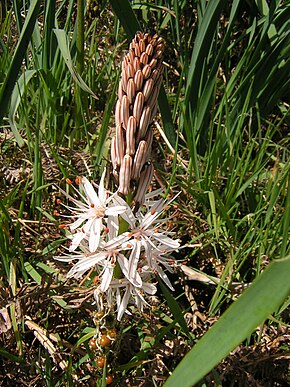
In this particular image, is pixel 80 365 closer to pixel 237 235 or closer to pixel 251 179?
pixel 237 235

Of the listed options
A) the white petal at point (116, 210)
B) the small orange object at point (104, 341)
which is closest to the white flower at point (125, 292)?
the small orange object at point (104, 341)

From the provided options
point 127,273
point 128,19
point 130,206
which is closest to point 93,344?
point 127,273

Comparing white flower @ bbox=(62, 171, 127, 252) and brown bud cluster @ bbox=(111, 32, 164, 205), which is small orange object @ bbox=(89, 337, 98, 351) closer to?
white flower @ bbox=(62, 171, 127, 252)

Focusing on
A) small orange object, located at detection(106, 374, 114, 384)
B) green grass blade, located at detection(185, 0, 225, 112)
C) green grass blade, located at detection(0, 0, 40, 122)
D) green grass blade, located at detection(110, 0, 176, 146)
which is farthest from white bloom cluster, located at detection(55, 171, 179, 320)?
green grass blade, located at detection(185, 0, 225, 112)

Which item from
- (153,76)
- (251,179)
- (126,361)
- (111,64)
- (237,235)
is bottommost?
(126,361)

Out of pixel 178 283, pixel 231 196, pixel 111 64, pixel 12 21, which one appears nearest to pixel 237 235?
pixel 231 196

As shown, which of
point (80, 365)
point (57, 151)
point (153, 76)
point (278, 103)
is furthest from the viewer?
point (278, 103)
